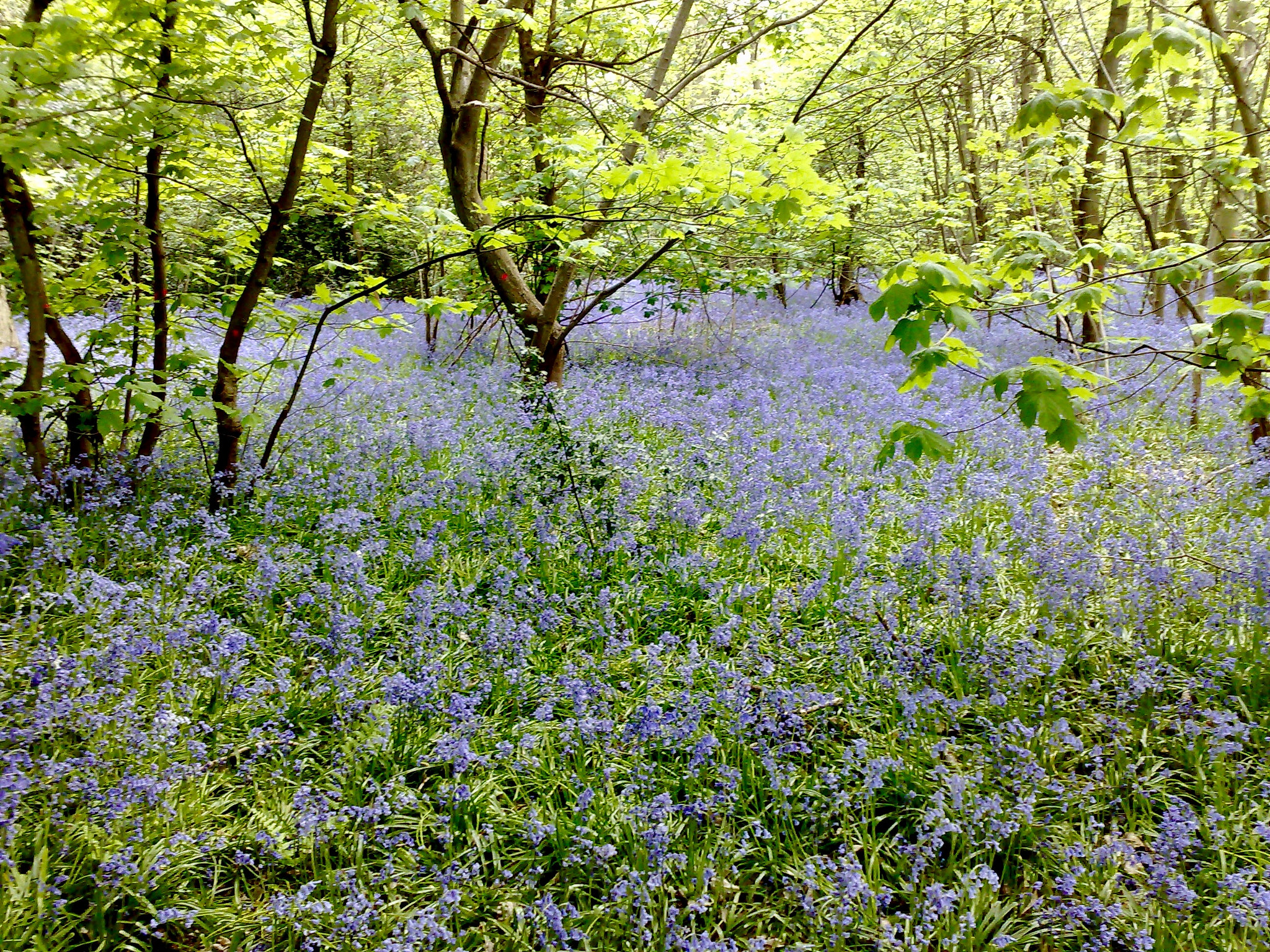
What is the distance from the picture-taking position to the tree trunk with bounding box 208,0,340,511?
4832 millimetres

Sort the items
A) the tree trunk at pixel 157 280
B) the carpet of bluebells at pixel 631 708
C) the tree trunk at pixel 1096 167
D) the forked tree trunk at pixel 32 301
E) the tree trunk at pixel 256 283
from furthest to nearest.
Answer: the tree trunk at pixel 1096 167 → the tree trunk at pixel 157 280 → the tree trunk at pixel 256 283 → the forked tree trunk at pixel 32 301 → the carpet of bluebells at pixel 631 708

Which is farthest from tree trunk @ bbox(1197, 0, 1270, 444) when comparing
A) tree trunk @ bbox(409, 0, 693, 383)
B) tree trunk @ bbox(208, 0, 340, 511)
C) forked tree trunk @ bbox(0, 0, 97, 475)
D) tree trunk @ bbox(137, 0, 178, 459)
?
forked tree trunk @ bbox(0, 0, 97, 475)

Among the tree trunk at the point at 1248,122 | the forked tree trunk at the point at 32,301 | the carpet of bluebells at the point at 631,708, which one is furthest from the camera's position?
the forked tree trunk at the point at 32,301

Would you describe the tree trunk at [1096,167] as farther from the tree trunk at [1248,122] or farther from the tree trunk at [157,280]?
the tree trunk at [157,280]

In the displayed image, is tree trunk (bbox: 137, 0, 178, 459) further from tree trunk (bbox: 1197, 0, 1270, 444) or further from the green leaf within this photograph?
tree trunk (bbox: 1197, 0, 1270, 444)

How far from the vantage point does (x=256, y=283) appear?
5141mm

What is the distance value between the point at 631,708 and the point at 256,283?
407cm

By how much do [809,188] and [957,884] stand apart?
3443 millimetres

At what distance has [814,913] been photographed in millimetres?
2498

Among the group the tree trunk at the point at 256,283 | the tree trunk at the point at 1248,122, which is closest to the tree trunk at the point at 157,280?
the tree trunk at the point at 256,283

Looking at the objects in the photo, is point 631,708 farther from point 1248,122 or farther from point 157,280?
point 1248,122

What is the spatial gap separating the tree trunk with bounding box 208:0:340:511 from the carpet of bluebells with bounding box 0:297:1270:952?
1.31 feet

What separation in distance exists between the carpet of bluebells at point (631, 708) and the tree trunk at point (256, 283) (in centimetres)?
40

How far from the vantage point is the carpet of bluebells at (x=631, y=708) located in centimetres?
258
